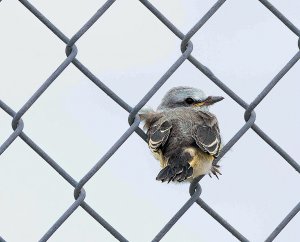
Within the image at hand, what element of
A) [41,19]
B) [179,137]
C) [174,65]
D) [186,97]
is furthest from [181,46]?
[186,97]

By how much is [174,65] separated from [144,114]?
1.18 m

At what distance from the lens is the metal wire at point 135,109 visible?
266 centimetres

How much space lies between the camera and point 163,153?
374 cm

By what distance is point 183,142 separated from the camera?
3.71 m

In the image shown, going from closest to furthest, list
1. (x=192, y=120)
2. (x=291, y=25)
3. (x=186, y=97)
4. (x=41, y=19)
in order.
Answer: (x=41, y=19), (x=291, y=25), (x=192, y=120), (x=186, y=97)

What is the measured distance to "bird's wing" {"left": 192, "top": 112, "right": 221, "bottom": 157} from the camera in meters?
3.63

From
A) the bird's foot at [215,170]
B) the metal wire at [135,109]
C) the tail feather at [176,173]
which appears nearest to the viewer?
the metal wire at [135,109]

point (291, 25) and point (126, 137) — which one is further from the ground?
point (291, 25)

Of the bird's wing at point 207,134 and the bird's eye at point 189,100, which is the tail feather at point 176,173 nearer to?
the bird's wing at point 207,134

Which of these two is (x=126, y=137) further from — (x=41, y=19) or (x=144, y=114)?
(x=144, y=114)

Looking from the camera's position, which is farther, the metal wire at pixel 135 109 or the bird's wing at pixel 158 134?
the bird's wing at pixel 158 134

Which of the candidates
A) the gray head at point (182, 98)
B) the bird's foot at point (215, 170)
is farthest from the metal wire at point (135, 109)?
the gray head at point (182, 98)

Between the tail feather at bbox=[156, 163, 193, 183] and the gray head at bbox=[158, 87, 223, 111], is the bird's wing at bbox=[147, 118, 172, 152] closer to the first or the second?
the tail feather at bbox=[156, 163, 193, 183]

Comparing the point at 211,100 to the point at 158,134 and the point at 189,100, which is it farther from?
the point at 158,134
